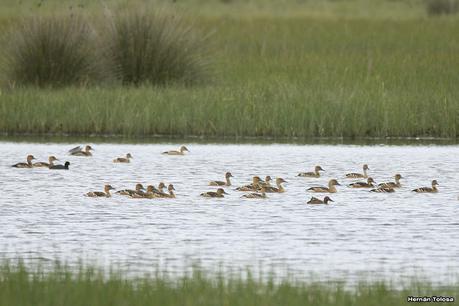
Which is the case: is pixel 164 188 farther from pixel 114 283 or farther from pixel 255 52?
pixel 255 52

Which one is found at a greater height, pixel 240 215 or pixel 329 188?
pixel 329 188

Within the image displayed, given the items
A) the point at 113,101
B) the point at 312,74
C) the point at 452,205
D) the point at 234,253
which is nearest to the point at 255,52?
the point at 312,74

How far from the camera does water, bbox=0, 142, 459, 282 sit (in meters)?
12.2

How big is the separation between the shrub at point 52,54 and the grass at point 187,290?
16889mm

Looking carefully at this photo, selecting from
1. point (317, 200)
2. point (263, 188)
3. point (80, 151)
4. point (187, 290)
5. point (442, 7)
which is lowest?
point (187, 290)

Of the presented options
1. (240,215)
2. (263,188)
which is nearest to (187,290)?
(240,215)

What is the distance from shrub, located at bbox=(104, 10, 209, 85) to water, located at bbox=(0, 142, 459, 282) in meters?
5.06

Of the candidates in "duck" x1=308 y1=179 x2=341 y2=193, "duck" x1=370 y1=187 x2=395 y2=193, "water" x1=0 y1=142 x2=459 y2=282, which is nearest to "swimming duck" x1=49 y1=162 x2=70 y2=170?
"water" x1=0 y1=142 x2=459 y2=282

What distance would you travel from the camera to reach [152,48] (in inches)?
1103

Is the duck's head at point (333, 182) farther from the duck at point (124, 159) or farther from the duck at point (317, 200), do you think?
the duck at point (124, 159)

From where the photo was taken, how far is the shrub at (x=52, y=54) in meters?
27.3

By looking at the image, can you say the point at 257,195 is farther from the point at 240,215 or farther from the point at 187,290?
the point at 187,290

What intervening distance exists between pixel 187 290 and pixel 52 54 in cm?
1810

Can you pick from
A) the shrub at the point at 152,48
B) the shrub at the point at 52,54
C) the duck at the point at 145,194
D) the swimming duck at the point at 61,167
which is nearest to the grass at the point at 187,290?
the duck at the point at 145,194
